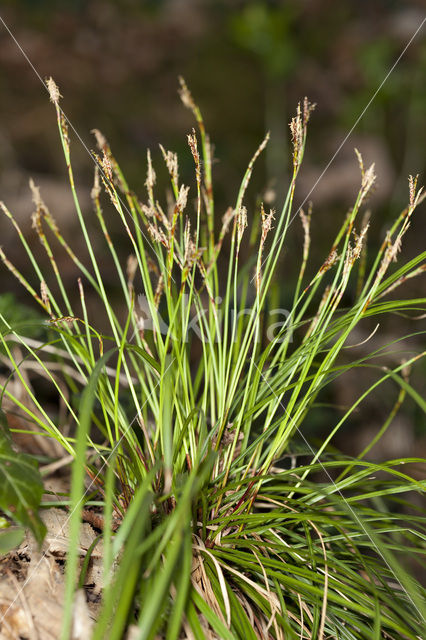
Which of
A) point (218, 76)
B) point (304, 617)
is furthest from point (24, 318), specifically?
point (218, 76)

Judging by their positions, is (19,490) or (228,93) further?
(228,93)

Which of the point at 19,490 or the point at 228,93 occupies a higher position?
the point at 228,93

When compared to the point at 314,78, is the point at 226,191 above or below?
below

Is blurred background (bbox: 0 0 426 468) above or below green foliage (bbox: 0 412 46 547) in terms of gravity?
above

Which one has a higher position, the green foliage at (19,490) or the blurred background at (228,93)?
the blurred background at (228,93)

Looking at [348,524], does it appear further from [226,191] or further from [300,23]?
[300,23]

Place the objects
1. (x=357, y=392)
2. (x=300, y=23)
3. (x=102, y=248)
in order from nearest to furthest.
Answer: (x=357, y=392) → (x=102, y=248) → (x=300, y=23)

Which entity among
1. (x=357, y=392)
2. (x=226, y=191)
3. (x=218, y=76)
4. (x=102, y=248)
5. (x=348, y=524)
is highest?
(x=218, y=76)

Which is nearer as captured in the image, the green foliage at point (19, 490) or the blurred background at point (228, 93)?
the green foliage at point (19, 490)
